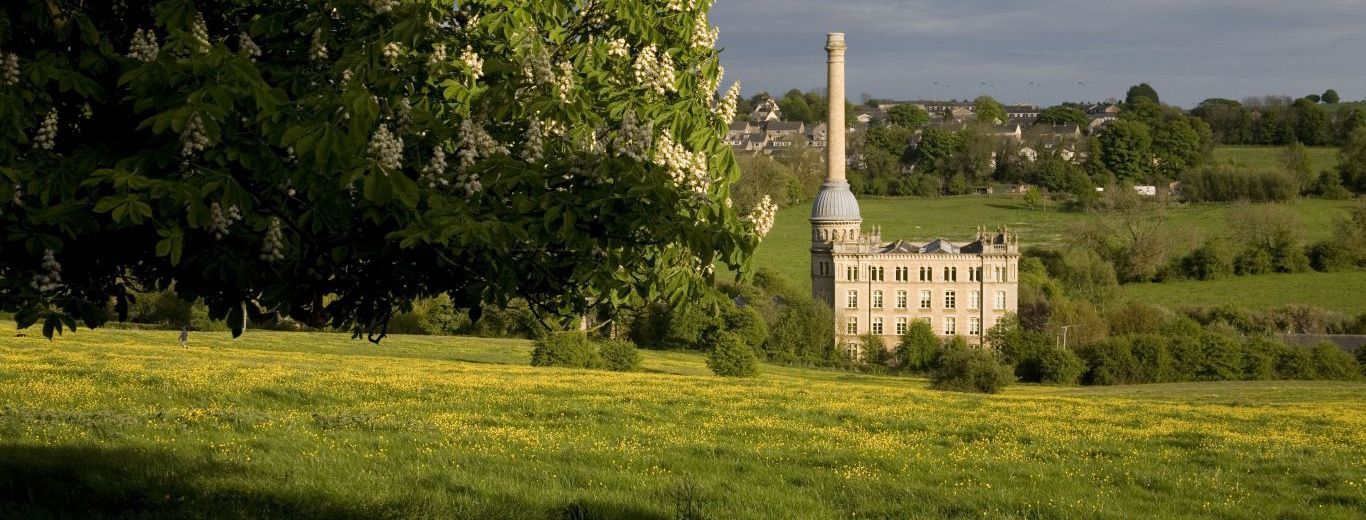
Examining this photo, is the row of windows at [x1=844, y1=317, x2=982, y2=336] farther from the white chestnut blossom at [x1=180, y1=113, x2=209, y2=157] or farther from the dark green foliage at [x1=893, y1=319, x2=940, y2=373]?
the white chestnut blossom at [x1=180, y1=113, x2=209, y2=157]

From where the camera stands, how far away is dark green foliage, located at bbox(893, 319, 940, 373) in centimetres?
10856

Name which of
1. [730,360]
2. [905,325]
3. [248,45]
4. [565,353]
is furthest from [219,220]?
[905,325]

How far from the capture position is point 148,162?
9.20 metres

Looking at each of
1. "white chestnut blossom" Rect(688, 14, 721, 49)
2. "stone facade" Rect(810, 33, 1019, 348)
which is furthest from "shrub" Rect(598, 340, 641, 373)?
"stone facade" Rect(810, 33, 1019, 348)

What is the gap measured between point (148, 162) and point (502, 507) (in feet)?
21.9

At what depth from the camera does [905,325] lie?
12775 centimetres

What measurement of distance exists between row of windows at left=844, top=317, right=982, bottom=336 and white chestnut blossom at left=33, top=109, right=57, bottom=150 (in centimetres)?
11889

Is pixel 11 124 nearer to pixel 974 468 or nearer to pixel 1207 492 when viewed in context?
pixel 974 468

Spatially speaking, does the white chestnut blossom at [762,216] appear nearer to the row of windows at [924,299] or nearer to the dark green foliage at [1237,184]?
the row of windows at [924,299]

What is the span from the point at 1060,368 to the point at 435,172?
278ft

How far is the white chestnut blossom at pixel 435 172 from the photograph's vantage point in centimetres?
987

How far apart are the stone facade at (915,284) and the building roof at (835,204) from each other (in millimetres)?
3080

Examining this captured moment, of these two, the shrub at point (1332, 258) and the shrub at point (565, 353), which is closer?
the shrub at point (565, 353)


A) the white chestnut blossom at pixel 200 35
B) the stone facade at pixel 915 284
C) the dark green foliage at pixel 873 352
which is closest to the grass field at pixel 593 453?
the white chestnut blossom at pixel 200 35
